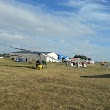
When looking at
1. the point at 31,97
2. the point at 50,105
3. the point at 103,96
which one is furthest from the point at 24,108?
the point at 103,96

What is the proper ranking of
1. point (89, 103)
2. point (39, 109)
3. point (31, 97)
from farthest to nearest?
point (31, 97), point (89, 103), point (39, 109)

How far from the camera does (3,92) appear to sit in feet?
46.7

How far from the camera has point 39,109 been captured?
10570mm

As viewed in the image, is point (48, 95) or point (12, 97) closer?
point (12, 97)

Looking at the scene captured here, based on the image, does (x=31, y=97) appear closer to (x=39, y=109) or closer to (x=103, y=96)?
(x=39, y=109)

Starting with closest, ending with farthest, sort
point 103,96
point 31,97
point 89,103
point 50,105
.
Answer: point 50,105 → point 89,103 → point 31,97 → point 103,96

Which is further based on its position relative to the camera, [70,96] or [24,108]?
[70,96]

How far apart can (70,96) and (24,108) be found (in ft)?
12.2

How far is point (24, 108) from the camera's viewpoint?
35.0 ft

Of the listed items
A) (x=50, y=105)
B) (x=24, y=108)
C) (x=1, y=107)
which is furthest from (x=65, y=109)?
(x=1, y=107)

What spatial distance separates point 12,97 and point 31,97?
3.08ft

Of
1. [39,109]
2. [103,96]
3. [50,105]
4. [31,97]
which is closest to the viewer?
[39,109]

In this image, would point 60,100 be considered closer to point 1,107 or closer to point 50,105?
point 50,105

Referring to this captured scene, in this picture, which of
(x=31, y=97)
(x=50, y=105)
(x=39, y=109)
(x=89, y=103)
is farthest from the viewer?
(x=31, y=97)
